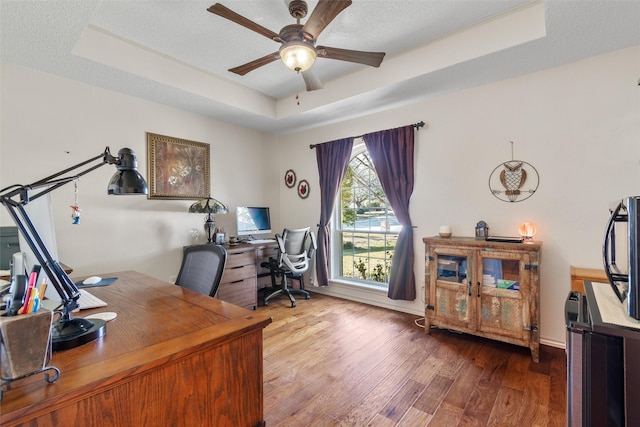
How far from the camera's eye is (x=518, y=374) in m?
2.16

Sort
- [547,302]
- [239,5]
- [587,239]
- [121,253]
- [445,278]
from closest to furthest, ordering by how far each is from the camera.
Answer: [239,5], [587,239], [547,302], [445,278], [121,253]

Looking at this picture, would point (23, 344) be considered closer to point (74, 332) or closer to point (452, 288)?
point (74, 332)

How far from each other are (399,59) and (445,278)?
2.10 metres

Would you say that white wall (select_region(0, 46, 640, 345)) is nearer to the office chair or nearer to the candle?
the candle

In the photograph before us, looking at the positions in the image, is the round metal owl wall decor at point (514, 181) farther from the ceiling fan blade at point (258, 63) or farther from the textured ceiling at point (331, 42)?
the ceiling fan blade at point (258, 63)

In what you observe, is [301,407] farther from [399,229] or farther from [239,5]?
[239,5]

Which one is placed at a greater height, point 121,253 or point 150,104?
point 150,104

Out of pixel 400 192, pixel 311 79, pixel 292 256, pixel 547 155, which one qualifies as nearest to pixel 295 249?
pixel 292 256

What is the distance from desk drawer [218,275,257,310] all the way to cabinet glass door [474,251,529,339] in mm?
2431

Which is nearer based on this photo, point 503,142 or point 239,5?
point 239,5

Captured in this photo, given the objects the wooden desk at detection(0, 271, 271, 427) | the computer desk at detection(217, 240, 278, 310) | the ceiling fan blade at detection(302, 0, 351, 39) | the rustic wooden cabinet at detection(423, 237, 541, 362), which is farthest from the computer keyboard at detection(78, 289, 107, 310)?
the rustic wooden cabinet at detection(423, 237, 541, 362)

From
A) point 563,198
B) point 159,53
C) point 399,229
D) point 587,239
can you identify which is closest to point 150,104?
point 159,53

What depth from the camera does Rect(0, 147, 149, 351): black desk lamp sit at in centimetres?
97

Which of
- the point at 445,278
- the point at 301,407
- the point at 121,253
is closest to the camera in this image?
→ the point at 301,407
